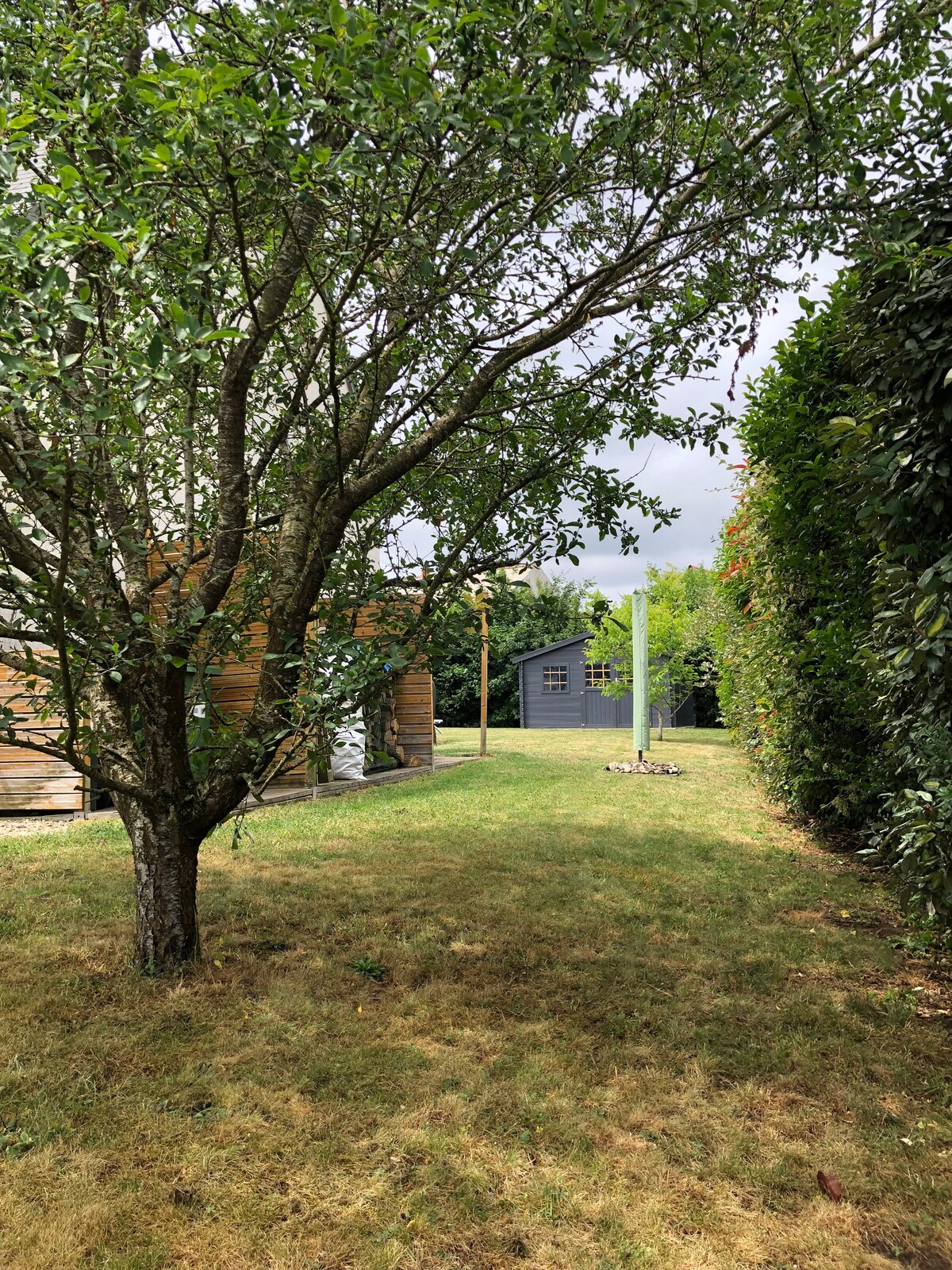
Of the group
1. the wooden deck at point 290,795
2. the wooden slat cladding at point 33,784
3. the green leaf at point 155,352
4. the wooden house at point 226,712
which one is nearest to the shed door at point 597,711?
the wooden deck at point 290,795

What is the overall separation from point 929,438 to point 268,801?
8182 mm

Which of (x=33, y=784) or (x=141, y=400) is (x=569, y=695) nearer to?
(x=33, y=784)

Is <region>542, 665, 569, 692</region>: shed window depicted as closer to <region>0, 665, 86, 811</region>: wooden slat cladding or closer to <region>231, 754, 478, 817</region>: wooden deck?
<region>231, 754, 478, 817</region>: wooden deck

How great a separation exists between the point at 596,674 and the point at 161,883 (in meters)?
27.9

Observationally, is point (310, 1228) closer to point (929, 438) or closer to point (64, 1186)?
point (64, 1186)

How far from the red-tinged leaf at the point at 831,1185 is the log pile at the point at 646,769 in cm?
1043

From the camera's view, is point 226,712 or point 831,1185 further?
point 226,712

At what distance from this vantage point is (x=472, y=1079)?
117 inches

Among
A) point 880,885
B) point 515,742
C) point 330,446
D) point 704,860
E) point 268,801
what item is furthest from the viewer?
point 515,742

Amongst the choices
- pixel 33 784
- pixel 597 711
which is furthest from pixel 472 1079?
pixel 597 711

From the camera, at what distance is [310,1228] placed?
7.18 feet

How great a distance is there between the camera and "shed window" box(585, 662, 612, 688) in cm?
3034

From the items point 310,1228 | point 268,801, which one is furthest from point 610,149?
point 268,801

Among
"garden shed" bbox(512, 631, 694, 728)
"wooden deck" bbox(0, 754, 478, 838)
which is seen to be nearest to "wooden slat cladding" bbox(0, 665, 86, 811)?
"wooden deck" bbox(0, 754, 478, 838)
